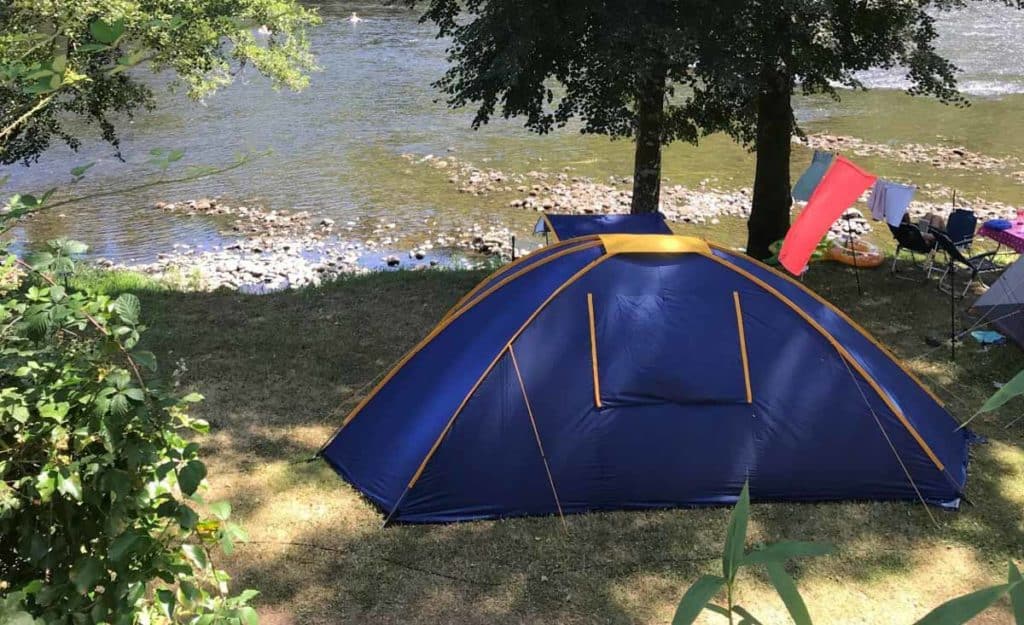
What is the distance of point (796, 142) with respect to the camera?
15938 mm

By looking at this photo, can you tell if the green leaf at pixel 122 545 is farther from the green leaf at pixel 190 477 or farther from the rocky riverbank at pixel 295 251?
the rocky riverbank at pixel 295 251

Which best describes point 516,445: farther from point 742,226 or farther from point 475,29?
point 742,226

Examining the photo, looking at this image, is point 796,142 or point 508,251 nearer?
point 508,251

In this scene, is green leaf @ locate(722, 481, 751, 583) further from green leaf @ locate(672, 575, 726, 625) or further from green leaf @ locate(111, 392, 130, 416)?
green leaf @ locate(111, 392, 130, 416)

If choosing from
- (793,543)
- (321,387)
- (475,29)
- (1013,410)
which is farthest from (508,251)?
(793,543)

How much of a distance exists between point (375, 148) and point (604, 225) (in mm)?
9816

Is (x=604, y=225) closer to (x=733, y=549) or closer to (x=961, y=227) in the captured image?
(x=961, y=227)

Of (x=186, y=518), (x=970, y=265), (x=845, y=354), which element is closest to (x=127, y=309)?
(x=186, y=518)

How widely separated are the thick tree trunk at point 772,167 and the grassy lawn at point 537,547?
10.2 ft

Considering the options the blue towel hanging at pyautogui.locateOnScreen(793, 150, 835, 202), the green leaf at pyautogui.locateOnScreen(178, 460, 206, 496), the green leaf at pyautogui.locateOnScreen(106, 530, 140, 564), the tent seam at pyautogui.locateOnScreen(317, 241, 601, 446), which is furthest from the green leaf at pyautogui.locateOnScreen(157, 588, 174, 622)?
the blue towel hanging at pyautogui.locateOnScreen(793, 150, 835, 202)

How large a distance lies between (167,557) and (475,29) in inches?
239

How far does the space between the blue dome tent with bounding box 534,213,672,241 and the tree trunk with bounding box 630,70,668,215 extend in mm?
1053

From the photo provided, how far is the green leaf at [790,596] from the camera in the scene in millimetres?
759

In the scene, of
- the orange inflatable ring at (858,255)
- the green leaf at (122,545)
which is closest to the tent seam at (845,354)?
the green leaf at (122,545)
